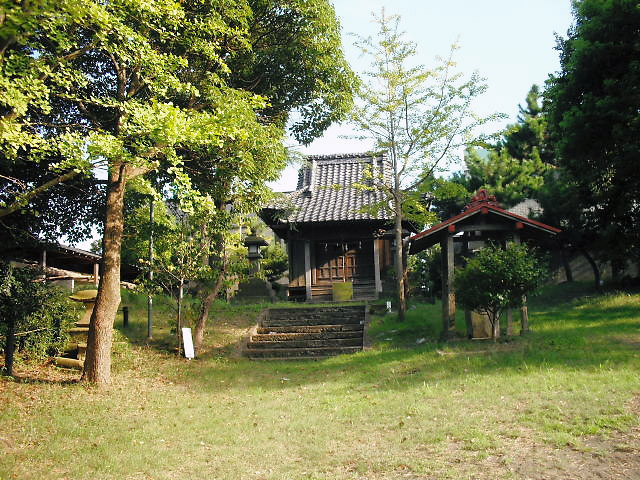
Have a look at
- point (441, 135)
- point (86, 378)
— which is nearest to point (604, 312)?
point (441, 135)

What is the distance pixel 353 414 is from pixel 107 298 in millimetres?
5479

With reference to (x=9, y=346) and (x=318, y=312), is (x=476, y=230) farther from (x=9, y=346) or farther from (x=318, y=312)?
(x=9, y=346)

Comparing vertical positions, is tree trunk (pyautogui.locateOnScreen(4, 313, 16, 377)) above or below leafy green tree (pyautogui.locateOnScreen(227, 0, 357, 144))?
below

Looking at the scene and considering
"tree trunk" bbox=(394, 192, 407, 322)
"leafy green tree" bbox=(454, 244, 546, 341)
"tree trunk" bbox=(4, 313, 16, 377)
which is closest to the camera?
"tree trunk" bbox=(4, 313, 16, 377)

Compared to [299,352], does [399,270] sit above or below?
above

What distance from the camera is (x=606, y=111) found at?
43.9ft

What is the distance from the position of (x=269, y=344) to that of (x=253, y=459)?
8516 millimetres

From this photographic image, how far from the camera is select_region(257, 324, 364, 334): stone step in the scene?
52.1 ft

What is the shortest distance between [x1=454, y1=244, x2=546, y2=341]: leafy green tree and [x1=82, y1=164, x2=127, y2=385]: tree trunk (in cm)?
764

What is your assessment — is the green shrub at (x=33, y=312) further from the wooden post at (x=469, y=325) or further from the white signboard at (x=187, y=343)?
the wooden post at (x=469, y=325)

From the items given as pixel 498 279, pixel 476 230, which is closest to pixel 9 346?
pixel 498 279

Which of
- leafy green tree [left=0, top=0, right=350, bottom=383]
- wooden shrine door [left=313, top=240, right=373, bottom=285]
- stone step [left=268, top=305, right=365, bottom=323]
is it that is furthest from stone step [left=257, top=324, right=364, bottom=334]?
wooden shrine door [left=313, top=240, right=373, bottom=285]

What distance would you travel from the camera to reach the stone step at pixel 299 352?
1412cm

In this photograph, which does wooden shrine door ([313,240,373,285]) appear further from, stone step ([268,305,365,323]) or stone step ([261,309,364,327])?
stone step ([261,309,364,327])
